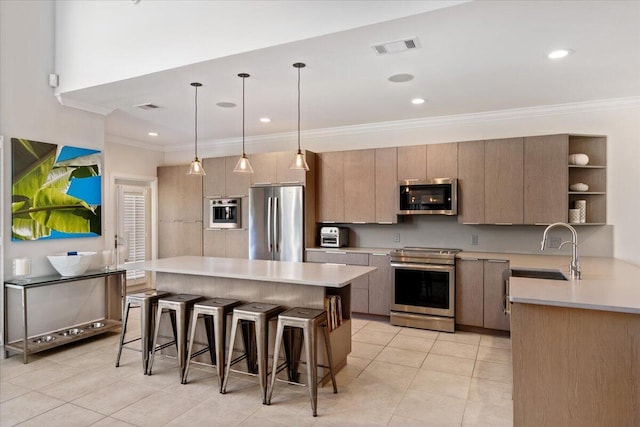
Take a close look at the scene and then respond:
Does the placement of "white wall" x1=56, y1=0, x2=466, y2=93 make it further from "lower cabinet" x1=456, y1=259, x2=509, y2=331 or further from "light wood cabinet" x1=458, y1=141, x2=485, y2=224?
"lower cabinet" x1=456, y1=259, x2=509, y2=331

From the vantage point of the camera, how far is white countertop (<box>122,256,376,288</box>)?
9.32 feet

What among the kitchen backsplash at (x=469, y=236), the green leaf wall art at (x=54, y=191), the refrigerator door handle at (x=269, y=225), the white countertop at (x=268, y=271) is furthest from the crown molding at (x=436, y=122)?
the white countertop at (x=268, y=271)

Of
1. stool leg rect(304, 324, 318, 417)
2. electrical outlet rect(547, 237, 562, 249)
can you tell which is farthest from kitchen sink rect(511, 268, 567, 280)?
stool leg rect(304, 324, 318, 417)

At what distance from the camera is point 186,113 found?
4863mm

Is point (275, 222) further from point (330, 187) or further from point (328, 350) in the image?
point (328, 350)

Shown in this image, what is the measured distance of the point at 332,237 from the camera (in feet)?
17.6

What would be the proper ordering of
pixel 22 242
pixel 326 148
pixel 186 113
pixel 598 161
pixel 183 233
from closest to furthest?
1. pixel 22 242
2. pixel 598 161
3. pixel 186 113
4. pixel 326 148
5. pixel 183 233

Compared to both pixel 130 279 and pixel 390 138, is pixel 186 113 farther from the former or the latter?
pixel 130 279

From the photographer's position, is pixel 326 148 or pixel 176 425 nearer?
pixel 176 425

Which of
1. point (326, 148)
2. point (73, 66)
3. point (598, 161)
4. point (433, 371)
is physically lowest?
point (433, 371)

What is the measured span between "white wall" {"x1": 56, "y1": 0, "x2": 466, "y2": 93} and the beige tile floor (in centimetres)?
268

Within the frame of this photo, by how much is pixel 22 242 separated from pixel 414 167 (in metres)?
4.48

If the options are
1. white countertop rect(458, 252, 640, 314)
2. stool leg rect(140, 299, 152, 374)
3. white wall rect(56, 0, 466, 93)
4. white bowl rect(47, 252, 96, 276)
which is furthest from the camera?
white bowl rect(47, 252, 96, 276)

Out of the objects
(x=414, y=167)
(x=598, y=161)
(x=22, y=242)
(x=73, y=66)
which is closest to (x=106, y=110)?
(x=73, y=66)
